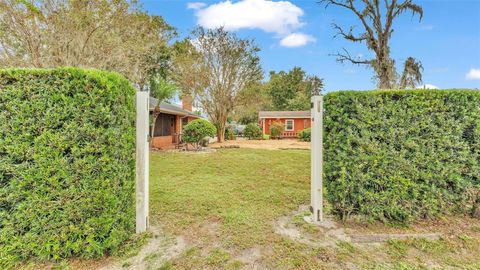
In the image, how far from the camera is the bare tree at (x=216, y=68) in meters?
18.3

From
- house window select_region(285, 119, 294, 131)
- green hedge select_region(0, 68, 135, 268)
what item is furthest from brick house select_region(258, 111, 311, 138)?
green hedge select_region(0, 68, 135, 268)

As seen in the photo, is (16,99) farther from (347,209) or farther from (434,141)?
(434,141)

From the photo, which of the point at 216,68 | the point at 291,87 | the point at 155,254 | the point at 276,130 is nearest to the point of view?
the point at 155,254

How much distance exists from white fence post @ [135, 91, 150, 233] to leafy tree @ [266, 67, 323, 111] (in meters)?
36.1

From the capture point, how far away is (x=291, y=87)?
40.8 m

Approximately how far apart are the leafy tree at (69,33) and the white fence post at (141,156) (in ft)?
27.1

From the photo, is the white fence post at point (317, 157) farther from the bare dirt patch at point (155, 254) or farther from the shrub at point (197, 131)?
the shrub at point (197, 131)

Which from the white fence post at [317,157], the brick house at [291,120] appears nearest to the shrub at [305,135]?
the brick house at [291,120]

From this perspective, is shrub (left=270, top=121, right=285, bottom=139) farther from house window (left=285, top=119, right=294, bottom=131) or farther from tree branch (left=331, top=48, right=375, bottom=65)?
tree branch (left=331, top=48, right=375, bottom=65)

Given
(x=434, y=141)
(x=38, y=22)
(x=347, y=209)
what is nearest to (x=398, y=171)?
(x=434, y=141)

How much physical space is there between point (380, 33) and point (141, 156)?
13.8 meters

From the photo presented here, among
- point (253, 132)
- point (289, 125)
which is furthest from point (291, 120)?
point (253, 132)

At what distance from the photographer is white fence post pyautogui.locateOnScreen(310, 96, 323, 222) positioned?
10.7ft

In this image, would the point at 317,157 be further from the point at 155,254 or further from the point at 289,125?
the point at 289,125
